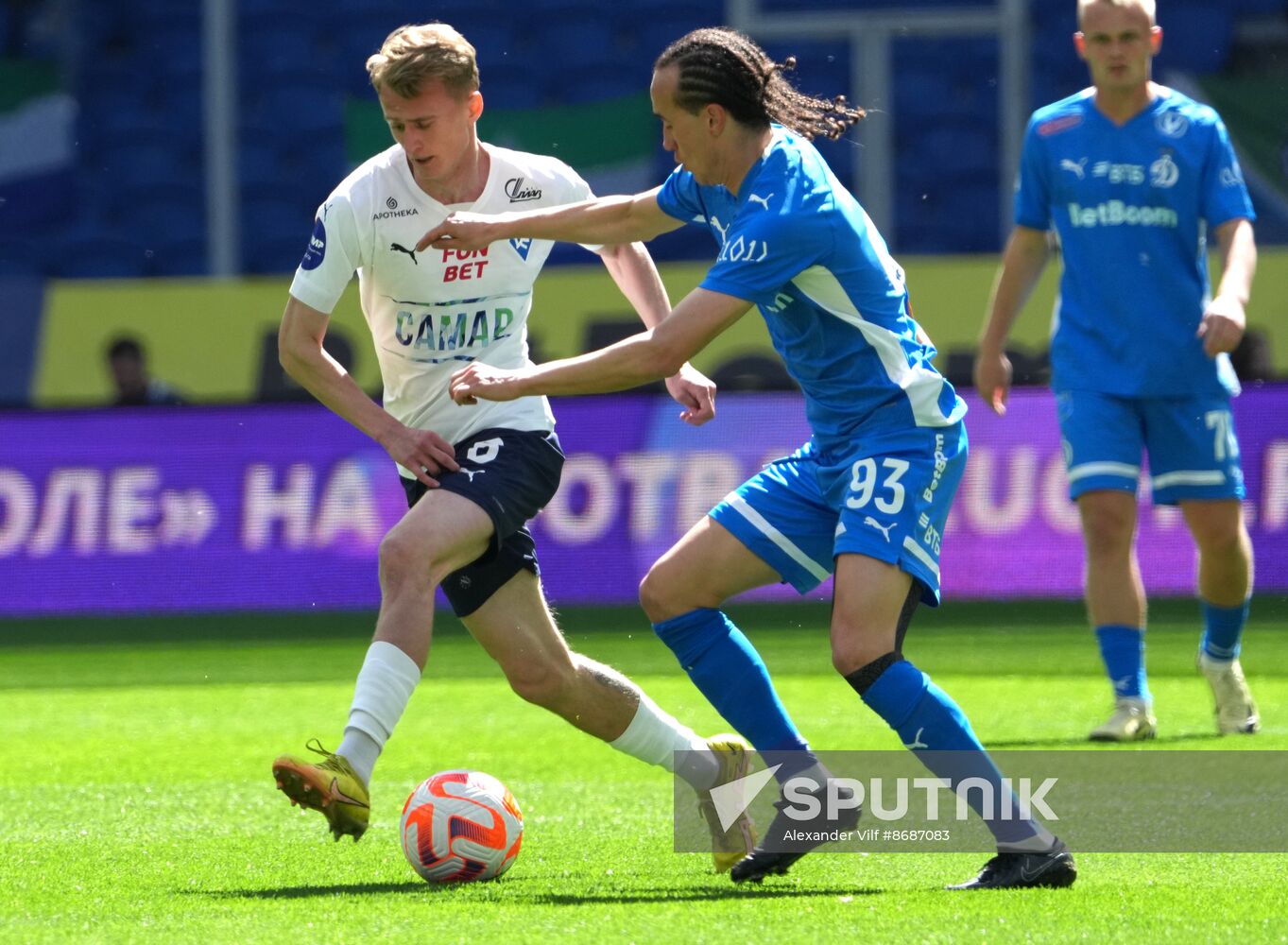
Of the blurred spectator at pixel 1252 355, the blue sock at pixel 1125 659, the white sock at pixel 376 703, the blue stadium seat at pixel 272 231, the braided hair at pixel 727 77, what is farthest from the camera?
the blue stadium seat at pixel 272 231

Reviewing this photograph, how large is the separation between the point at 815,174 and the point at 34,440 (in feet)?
24.5

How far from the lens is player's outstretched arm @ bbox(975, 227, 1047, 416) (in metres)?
6.46

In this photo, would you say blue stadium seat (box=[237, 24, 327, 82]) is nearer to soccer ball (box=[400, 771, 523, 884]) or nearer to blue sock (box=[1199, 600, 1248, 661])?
blue sock (box=[1199, 600, 1248, 661])

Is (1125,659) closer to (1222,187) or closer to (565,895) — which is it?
(1222,187)

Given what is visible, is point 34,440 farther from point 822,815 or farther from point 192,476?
point 822,815

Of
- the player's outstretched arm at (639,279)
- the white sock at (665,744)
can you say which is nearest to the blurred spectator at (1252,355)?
the player's outstretched arm at (639,279)

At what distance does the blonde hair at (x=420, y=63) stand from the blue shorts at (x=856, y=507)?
116 cm

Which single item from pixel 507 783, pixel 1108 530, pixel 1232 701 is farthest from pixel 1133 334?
pixel 507 783

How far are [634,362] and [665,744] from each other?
114 centimetres

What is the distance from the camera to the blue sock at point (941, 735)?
410cm

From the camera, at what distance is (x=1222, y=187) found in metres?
6.32

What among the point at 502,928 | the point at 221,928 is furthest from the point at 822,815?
the point at 221,928

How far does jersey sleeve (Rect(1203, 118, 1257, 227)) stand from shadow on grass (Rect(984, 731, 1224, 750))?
1560 mm

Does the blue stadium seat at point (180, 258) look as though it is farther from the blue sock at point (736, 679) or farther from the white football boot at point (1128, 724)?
the blue sock at point (736, 679)
